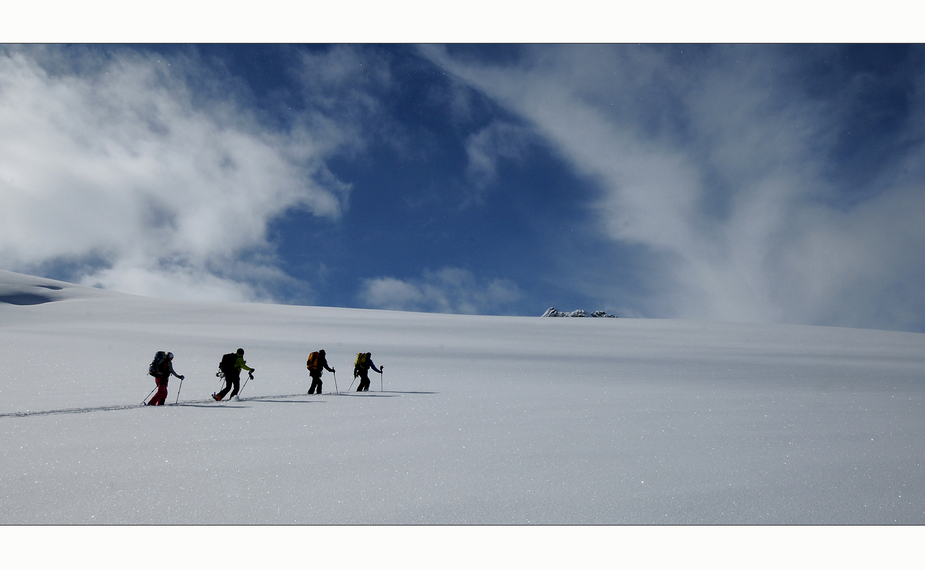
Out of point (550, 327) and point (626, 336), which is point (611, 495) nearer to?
point (626, 336)

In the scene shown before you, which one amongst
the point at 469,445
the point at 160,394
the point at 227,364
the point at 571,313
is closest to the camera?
the point at 469,445

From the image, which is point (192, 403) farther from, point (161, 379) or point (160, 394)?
point (161, 379)

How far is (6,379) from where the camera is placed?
32.5 feet

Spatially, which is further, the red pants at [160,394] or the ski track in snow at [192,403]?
the red pants at [160,394]

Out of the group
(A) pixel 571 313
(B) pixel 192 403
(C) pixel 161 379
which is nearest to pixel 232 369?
(B) pixel 192 403

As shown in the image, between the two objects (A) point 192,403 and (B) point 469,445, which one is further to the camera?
(A) point 192,403

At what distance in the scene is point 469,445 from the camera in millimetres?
5156

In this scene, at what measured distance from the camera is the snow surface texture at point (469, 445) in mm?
3654

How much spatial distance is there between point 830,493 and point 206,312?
31.8 m

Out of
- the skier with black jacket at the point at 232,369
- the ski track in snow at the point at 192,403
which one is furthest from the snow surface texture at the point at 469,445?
the skier with black jacket at the point at 232,369

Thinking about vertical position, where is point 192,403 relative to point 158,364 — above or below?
below

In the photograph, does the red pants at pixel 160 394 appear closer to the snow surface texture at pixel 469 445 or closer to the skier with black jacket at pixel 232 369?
the snow surface texture at pixel 469 445

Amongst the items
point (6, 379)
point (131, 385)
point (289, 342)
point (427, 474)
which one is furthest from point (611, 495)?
point (289, 342)

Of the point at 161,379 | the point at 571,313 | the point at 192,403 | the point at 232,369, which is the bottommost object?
the point at 192,403
